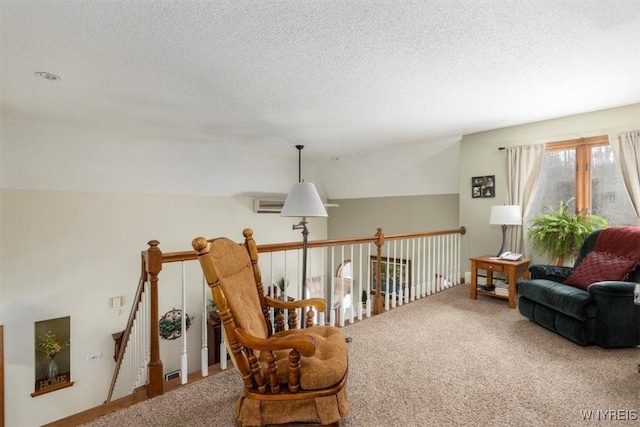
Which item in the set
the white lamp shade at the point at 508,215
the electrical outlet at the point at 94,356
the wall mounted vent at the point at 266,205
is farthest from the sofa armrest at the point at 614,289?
the electrical outlet at the point at 94,356

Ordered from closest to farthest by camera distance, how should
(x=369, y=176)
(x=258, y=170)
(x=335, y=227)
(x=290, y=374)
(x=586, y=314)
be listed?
(x=290, y=374)
(x=586, y=314)
(x=258, y=170)
(x=369, y=176)
(x=335, y=227)

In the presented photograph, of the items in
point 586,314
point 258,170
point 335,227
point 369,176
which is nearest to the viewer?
point 586,314

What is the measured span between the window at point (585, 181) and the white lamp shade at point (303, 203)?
340cm

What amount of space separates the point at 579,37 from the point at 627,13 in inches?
10.3

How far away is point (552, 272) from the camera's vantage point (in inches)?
138

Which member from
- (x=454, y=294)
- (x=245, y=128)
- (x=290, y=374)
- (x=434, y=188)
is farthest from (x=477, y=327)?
(x=245, y=128)

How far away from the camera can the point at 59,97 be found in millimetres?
3154

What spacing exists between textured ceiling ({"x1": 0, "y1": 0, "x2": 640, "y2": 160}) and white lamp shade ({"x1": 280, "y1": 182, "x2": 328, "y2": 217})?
1015 mm

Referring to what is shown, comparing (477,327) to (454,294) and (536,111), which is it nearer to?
(454,294)

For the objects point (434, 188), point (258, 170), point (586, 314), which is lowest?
point (586, 314)

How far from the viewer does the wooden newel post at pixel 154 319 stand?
2008 millimetres

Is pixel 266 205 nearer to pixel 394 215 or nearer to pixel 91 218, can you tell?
pixel 394 215

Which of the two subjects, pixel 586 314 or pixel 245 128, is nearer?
pixel 586 314

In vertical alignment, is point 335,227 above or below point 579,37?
below
